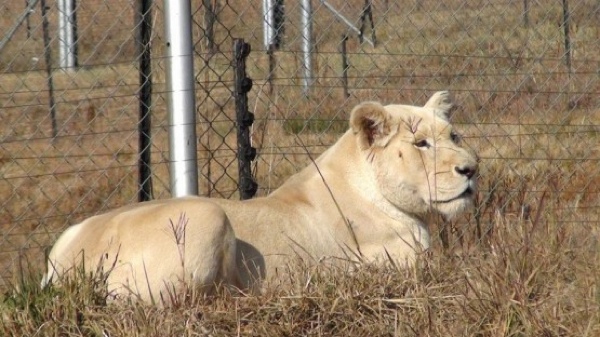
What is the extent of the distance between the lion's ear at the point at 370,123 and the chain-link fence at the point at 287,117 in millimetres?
284

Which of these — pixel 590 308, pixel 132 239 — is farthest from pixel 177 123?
Result: pixel 590 308

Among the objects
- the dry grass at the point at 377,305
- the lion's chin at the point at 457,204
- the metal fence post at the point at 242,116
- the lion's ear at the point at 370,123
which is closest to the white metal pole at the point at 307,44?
the metal fence post at the point at 242,116

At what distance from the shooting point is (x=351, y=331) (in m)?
4.04

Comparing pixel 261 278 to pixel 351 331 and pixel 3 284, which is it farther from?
pixel 3 284

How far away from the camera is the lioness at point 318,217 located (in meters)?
4.56

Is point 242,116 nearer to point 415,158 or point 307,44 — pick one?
point 415,158

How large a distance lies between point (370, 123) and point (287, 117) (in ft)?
6.49

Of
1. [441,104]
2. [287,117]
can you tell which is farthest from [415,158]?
[287,117]

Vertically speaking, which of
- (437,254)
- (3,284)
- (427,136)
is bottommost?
(3,284)

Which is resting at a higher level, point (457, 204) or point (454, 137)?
point (454, 137)

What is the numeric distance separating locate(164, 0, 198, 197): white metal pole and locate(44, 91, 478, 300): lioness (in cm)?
47

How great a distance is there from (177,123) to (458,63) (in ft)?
20.7

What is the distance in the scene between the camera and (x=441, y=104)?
5598mm

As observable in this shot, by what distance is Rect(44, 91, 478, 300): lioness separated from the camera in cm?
456
